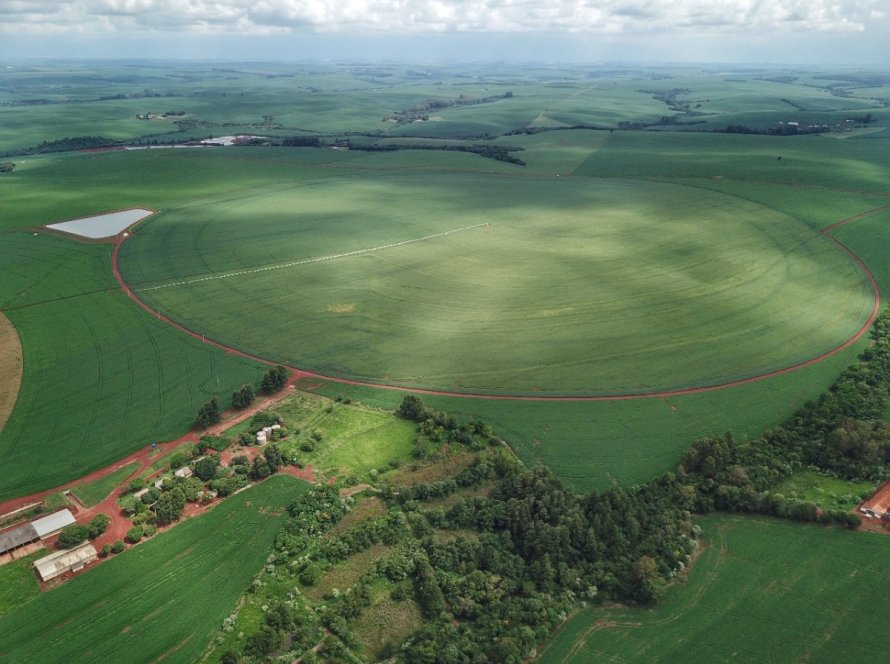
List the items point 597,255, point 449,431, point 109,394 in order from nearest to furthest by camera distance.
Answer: point 449,431 < point 109,394 < point 597,255

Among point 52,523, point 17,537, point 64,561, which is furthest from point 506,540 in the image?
point 17,537

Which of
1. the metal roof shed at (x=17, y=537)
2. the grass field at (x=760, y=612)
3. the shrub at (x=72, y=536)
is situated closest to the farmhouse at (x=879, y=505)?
the grass field at (x=760, y=612)

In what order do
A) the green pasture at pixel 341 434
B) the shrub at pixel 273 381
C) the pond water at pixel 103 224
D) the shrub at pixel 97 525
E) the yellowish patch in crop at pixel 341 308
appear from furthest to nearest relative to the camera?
the pond water at pixel 103 224 → the yellowish patch in crop at pixel 341 308 → the shrub at pixel 273 381 → the green pasture at pixel 341 434 → the shrub at pixel 97 525

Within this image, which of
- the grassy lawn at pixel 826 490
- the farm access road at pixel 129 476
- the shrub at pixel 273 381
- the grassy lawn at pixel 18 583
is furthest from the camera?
the shrub at pixel 273 381

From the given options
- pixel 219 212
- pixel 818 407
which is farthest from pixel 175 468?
pixel 219 212

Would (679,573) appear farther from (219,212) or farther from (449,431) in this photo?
(219,212)

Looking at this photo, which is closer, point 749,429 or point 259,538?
point 259,538

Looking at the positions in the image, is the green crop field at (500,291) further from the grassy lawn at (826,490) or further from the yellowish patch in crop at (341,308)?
the grassy lawn at (826,490)
